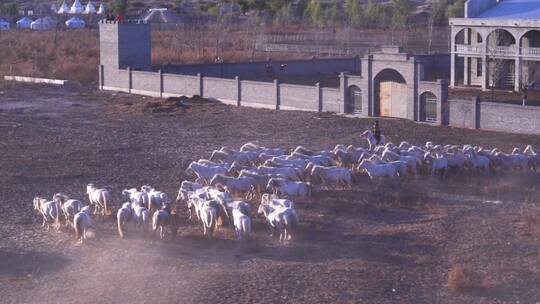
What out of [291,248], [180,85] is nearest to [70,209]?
[291,248]

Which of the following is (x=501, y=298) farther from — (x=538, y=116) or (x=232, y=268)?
(x=538, y=116)

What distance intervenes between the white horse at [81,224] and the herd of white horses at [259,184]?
0.02 metres

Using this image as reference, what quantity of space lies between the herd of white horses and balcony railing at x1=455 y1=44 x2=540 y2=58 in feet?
70.2

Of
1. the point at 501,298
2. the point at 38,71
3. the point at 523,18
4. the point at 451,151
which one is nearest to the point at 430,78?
the point at 523,18

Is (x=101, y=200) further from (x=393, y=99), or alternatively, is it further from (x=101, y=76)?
(x=101, y=76)

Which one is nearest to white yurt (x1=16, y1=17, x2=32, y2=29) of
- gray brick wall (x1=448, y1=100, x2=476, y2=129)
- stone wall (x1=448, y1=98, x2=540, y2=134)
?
gray brick wall (x1=448, y1=100, x2=476, y2=129)

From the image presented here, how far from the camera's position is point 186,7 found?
5438 inches

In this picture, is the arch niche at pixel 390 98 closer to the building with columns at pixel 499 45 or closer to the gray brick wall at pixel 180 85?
the building with columns at pixel 499 45

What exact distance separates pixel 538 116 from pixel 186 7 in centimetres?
10871

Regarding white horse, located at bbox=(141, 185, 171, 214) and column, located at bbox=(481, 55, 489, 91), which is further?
column, located at bbox=(481, 55, 489, 91)

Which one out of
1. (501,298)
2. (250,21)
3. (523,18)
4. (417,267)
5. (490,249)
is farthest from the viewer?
(250,21)

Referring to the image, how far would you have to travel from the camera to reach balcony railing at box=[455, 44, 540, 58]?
48156 mm

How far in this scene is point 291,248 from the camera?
18016 millimetres

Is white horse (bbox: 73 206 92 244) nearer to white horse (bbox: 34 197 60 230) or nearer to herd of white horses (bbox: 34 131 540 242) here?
herd of white horses (bbox: 34 131 540 242)
